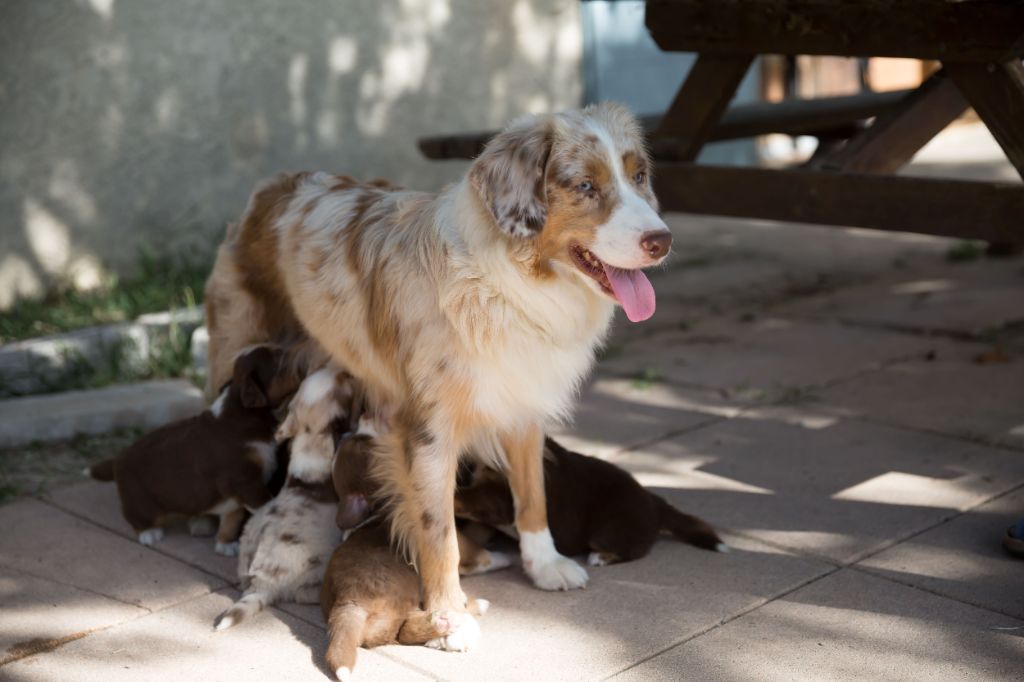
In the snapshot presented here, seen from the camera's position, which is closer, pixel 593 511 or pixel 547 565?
pixel 547 565

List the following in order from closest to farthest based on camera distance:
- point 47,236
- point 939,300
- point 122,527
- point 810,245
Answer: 1. point 122,527
2. point 47,236
3. point 939,300
4. point 810,245

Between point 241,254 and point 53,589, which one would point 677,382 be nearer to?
point 241,254

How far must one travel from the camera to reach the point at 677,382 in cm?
641

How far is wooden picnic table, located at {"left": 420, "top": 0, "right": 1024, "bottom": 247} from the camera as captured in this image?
4570 mm

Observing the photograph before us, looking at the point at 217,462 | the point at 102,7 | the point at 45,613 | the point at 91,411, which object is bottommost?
the point at 45,613

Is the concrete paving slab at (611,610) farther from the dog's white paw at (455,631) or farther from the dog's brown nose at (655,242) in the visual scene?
the dog's brown nose at (655,242)

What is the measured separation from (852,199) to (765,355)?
1883 millimetres

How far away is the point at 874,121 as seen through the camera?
5.53 metres

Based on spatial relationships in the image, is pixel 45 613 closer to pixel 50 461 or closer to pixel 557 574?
pixel 50 461

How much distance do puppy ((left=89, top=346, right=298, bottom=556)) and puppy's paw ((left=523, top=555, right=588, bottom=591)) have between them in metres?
1.09

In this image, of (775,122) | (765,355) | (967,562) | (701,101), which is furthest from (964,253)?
(967,562)

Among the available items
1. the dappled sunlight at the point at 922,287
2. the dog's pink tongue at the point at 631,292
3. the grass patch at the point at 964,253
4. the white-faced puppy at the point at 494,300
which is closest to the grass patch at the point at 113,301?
the white-faced puppy at the point at 494,300

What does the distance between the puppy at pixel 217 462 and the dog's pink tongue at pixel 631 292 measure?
156 centimetres

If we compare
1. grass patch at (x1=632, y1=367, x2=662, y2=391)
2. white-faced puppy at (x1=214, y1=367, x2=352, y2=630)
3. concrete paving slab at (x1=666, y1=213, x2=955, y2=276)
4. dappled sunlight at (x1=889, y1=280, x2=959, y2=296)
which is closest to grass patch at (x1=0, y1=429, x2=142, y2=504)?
white-faced puppy at (x1=214, y1=367, x2=352, y2=630)
